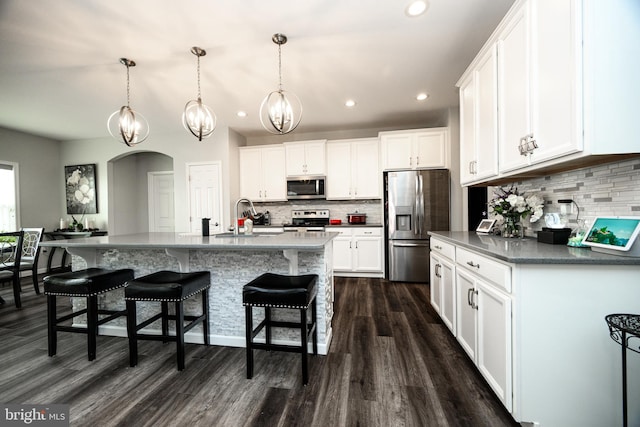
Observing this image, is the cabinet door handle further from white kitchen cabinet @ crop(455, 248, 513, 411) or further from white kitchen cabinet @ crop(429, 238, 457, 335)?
white kitchen cabinet @ crop(429, 238, 457, 335)

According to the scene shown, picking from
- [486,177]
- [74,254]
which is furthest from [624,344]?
[74,254]

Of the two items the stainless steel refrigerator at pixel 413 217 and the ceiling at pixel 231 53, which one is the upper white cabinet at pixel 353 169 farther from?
the ceiling at pixel 231 53

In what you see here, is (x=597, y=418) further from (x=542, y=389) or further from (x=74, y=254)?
(x=74, y=254)

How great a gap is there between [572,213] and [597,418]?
1.19 m

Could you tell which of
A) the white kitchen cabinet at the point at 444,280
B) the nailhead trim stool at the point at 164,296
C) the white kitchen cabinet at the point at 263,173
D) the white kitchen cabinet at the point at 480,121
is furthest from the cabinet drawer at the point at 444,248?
the white kitchen cabinet at the point at 263,173

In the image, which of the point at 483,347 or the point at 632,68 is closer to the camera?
the point at 632,68

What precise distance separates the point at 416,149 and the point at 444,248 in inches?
91.9

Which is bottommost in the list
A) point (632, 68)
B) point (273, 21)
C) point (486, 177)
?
point (486, 177)

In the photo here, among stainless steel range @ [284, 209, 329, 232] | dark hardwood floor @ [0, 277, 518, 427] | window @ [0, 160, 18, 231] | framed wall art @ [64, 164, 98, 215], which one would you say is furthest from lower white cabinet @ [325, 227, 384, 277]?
window @ [0, 160, 18, 231]

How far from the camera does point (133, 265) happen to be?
2.38m

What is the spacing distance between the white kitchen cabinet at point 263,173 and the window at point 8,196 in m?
3.82

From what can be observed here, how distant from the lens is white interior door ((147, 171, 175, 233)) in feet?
20.4

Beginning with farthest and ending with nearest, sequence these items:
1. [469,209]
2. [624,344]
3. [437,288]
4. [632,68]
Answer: [469,209] → [437,288] → [632,68] → [624,344]

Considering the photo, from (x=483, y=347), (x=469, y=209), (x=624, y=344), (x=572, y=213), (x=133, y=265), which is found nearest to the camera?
(x=624, y=344)
